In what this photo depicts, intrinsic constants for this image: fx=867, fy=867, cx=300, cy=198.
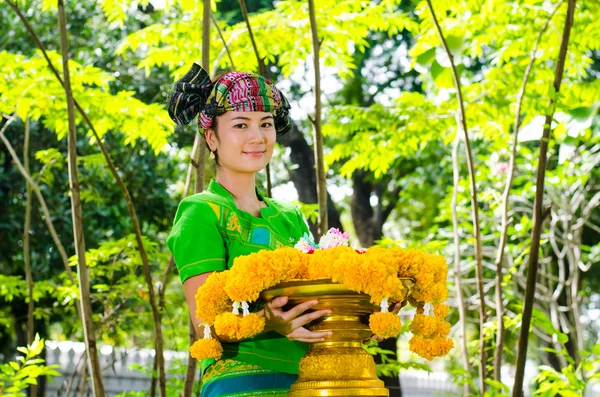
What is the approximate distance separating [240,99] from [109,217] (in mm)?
6507

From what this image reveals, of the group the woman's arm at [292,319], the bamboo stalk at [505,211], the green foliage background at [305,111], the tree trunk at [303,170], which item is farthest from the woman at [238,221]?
the tree trunk at [303,170]

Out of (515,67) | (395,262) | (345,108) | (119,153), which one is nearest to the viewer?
(395,262)

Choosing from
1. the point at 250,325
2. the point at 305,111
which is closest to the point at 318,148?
the point at 250,325

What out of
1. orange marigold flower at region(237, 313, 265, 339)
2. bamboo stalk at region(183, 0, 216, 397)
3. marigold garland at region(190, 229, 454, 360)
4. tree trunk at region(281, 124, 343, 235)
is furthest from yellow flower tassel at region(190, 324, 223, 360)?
tree trunk at region(281, 124, 343, 235)

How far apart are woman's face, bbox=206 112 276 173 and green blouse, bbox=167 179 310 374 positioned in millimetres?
87

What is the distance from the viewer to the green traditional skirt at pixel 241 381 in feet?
6.19

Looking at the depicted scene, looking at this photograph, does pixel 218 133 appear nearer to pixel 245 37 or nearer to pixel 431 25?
pixel 245 37

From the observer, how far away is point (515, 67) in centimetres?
Answer: 498

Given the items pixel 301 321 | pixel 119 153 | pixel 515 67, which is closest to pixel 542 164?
pixel 301 321

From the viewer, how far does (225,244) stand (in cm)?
197

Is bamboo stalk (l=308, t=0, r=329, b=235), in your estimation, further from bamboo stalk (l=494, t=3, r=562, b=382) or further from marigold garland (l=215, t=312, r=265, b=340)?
marigold garland (l=215, t=312, r=265, b=340)

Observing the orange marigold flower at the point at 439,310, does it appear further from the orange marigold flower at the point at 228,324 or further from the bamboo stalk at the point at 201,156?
the bamboo stalk at the point at 201,156

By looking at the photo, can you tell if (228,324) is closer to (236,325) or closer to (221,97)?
(236,325)

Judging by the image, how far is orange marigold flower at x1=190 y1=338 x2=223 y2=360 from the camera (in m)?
1.72
